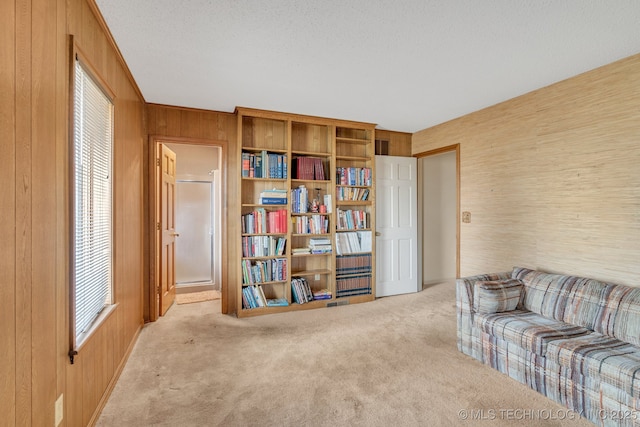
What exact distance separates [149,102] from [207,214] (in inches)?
89.8

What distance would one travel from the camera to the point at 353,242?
165 inches

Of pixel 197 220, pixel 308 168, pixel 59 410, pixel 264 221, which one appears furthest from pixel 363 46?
pixel 197 220

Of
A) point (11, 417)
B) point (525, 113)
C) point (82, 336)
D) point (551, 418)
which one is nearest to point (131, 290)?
point (82, 336)

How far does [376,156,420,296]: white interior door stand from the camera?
4414 millimetres

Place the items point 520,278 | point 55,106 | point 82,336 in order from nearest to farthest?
point 55,106 → point 82,336 → point 520,278

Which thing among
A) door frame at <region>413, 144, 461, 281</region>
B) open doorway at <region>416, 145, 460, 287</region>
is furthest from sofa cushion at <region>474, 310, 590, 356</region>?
open doorway at <region>416, 145, 460, 287</region>

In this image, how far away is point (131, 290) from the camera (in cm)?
279

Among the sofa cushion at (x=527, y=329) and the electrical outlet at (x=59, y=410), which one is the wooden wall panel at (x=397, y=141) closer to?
the sofa cushion at (x=527, y=329)

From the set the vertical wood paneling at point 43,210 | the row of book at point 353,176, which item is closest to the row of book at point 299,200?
the row of book at point 353,176

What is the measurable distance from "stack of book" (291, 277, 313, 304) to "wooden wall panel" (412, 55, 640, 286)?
1.98 meters

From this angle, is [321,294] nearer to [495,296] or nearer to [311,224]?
[311,224]

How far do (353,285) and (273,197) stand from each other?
5.37 feet

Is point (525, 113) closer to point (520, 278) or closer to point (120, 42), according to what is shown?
point (520, 278)

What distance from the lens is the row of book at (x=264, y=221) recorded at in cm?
365
